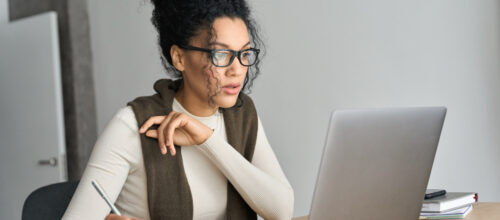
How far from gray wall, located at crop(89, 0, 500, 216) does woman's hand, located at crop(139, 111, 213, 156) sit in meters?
1.40

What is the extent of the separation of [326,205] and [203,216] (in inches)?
21.2

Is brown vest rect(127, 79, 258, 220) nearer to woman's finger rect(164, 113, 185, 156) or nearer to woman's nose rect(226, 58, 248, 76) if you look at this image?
woman's finger rect(164, 113, 185, 156)

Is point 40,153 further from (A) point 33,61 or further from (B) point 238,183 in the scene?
(B) point 238,183

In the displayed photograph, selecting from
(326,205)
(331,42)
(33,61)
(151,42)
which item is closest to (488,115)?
(331,42)

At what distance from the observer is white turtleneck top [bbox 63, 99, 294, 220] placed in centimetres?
132

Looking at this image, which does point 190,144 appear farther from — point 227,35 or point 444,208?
point 444,208

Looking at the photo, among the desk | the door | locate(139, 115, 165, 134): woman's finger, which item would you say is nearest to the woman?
locate(139, 115, 165, 134): woman's finger

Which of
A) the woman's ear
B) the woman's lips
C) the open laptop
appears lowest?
the open laptop

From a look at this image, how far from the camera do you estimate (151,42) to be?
3.41 m

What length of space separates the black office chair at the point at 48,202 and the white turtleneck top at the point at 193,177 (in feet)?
0.50

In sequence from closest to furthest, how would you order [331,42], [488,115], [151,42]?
[488,115]
[331,42]
[151,42]

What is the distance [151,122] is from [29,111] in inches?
103

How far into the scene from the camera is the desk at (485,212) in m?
1.50

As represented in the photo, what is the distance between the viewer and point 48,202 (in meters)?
1.45
